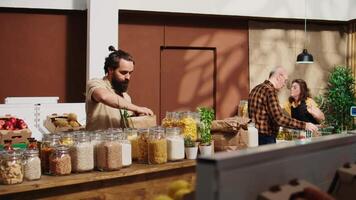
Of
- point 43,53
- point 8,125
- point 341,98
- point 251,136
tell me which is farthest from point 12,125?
point 341,98

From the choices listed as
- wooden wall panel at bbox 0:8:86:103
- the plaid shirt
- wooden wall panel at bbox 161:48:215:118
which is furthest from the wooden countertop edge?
wooden wall panel at bbox 161:48:215:118

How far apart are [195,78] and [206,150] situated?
480 cm

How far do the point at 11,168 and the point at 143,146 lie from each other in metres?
0.83

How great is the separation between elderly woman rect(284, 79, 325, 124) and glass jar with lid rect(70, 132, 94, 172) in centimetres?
391

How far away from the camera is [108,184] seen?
236cm

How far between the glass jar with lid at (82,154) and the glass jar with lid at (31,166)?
198mm

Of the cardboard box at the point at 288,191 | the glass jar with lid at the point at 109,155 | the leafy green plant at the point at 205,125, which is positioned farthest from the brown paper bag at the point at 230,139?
the cardboard box at the point at 288,191

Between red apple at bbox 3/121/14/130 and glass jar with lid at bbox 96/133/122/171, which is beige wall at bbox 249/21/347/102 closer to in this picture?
red apple at bbox 3/121/14/130

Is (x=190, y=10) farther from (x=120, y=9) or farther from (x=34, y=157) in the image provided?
(x=34, y=157)

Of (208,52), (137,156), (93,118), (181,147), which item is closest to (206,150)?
(181,147)

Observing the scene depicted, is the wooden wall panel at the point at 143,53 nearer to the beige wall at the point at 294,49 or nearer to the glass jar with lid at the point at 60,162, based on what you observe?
the beige wall at the point at 294,49

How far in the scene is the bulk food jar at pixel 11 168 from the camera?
82.1 inches

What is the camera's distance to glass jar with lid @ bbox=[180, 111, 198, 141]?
299cm

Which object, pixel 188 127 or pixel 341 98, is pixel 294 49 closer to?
pixel 341 98
